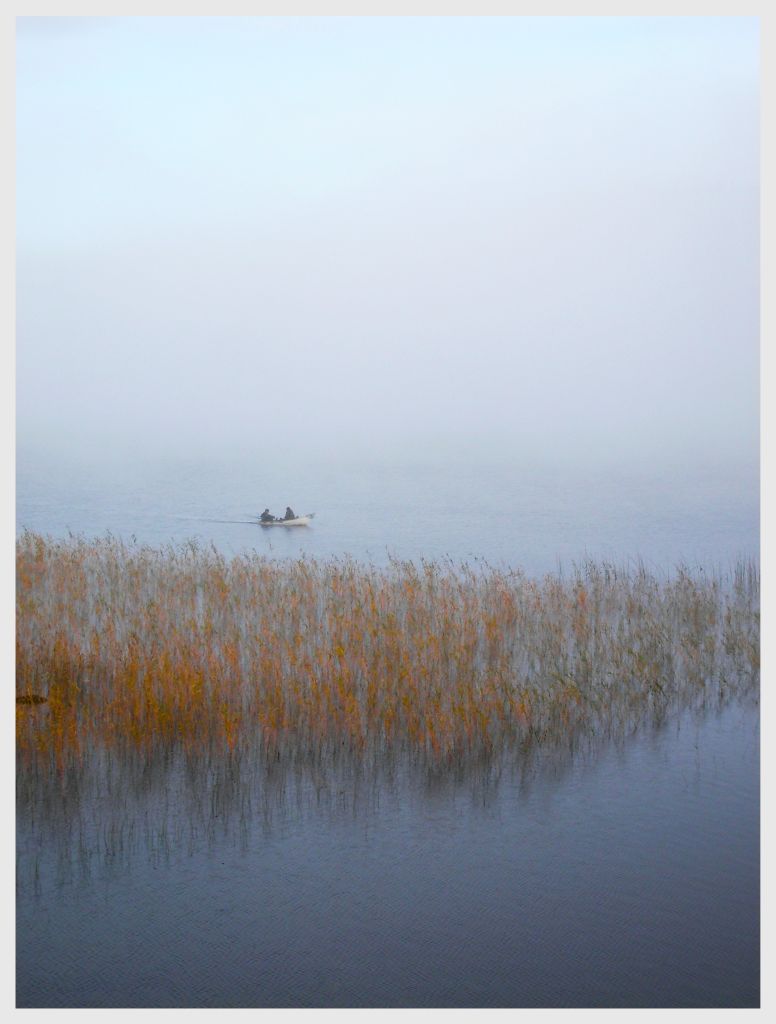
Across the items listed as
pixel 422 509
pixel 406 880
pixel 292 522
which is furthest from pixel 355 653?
pixel 422 509

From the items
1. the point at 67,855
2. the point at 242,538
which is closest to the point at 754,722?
the point at 67,855

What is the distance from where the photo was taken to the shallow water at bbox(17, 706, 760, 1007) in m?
3.77

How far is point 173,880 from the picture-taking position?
4.39 metres

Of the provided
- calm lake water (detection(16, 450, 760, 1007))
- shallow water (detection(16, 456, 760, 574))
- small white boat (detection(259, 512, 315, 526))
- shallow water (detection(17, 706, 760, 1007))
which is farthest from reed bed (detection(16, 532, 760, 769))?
small white boat (detection(259, 512, 315, 526))

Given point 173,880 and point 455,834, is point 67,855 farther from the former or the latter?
point 455,834

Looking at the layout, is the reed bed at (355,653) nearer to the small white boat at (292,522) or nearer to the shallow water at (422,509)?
the shallow water at (422,509)

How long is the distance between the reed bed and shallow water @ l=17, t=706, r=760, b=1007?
436mm

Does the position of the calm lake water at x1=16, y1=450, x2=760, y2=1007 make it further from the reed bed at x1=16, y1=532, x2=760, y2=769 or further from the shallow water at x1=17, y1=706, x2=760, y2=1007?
the reed bed at x1=16, y1=532, x2=760, y2=769

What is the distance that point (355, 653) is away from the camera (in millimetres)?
7020

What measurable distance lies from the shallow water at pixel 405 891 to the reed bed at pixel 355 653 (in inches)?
17.2

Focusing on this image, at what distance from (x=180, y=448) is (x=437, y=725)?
17.9 m

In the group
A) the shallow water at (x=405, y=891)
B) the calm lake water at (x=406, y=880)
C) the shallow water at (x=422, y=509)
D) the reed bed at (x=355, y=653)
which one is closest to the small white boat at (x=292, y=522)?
the shallow water at (x=422, y=509)

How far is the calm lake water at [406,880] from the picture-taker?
378 cm

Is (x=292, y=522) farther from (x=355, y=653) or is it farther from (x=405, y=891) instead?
(x=405, y=891)
